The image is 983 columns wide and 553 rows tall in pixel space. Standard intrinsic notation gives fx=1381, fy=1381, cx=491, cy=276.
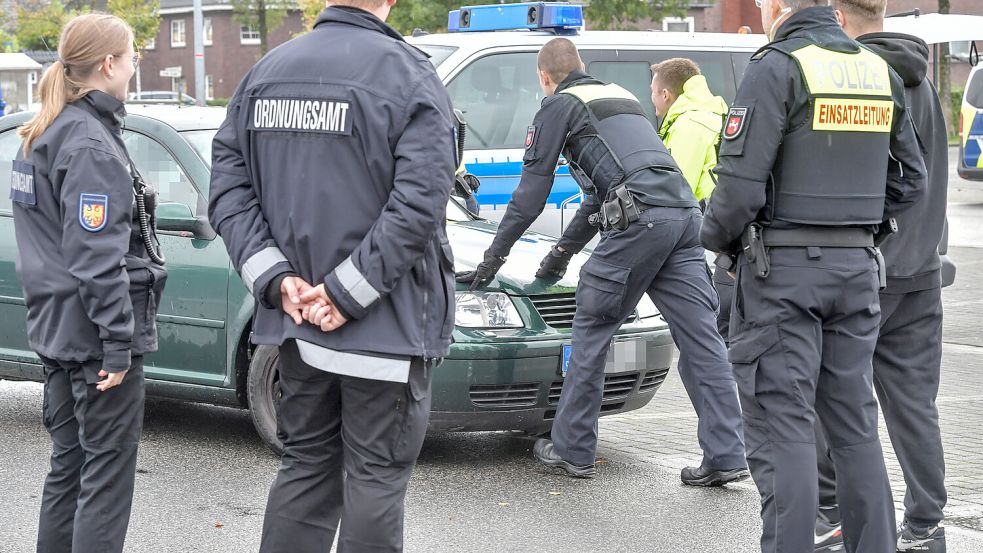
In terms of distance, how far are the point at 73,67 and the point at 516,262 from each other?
8.34ft

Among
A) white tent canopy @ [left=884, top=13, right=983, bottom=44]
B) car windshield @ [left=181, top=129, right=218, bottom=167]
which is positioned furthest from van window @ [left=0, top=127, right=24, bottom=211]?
white tent canopy @ [left=884, top=13, right=983, bottom=44]

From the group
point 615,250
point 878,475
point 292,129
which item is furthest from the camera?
point 615,250

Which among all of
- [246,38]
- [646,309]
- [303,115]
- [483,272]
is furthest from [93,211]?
[246,38]

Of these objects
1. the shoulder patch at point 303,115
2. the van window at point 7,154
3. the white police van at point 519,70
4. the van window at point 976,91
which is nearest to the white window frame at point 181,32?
the van window at point 976,91

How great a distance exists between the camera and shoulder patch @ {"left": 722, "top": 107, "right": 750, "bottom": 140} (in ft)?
12.9

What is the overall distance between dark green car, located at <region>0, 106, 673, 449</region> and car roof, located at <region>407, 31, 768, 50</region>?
330 cm

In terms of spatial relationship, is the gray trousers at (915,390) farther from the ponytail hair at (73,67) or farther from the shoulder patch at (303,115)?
the ponytail hair at (73,67)

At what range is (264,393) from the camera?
A: 6.06 m

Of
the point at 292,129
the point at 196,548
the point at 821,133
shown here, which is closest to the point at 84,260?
the point at 292,129

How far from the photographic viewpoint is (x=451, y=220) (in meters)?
6.83

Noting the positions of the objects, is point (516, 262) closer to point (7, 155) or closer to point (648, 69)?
point (7, 155)

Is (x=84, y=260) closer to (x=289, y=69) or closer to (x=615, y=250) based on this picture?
(x=289, y=69)

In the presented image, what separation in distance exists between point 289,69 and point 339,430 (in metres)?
0.94

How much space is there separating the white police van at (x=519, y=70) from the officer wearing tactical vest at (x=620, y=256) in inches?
141
